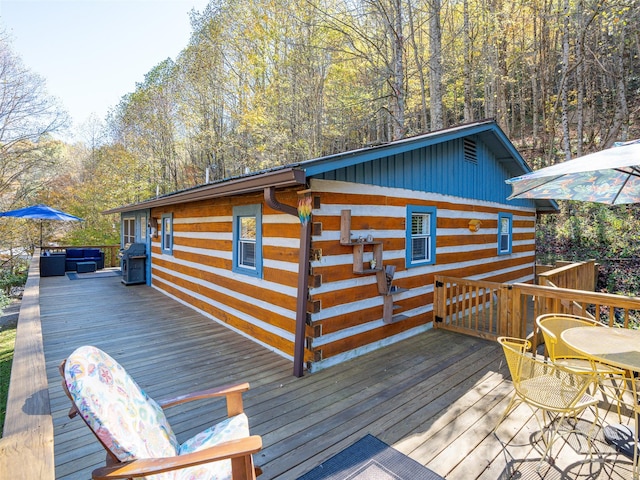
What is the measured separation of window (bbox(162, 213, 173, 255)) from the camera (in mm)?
8086

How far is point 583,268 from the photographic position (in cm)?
666

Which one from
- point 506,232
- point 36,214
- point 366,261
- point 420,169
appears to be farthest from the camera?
point 36,214

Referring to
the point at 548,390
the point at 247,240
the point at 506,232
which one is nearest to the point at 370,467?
the point at 548,390

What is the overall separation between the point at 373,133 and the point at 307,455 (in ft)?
65.0

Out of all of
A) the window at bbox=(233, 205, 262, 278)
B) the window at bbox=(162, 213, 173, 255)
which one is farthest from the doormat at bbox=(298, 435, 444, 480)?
the window at bbox=(162, 213, 173, 255)

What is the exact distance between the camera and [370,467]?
7.57 feet

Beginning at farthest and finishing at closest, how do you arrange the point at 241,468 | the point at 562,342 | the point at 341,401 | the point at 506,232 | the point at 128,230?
the point at 128,230
the point at 506,232
the point at 341,401
the point at 562,342
the point at 241,468

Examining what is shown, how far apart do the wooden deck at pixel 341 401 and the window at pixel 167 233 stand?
282 centimetres

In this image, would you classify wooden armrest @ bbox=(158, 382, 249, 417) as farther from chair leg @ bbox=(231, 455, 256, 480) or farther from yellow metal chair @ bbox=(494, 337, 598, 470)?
yellow metal chair @ bbox=(494, 337, 598, 470)

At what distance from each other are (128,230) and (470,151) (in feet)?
39.0

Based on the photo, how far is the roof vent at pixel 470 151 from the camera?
6215mm

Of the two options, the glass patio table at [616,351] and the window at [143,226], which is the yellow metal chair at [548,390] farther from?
the window at [143,226]

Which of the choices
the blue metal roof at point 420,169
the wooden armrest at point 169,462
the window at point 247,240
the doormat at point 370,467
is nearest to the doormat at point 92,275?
the blue metal roof at point 420,169

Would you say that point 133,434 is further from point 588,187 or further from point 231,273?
point 588,187
